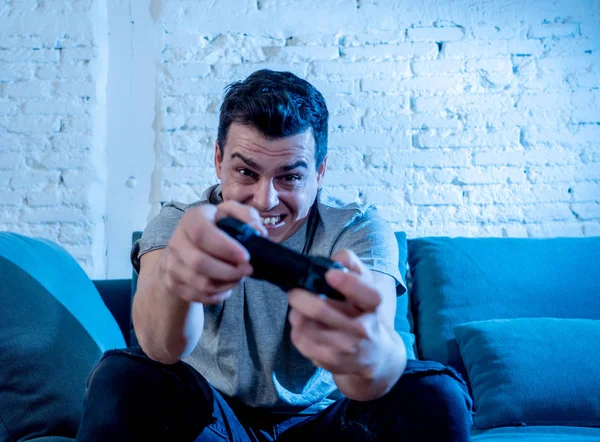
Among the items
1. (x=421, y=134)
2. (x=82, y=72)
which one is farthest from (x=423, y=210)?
(x=82, y=72)

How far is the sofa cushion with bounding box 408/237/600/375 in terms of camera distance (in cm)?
161

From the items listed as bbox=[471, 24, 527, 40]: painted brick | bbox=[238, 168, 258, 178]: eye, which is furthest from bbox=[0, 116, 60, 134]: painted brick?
bbox=[471, 24, 527, 40]: painted brick

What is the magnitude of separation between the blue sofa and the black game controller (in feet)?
2.39

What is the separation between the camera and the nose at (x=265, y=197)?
1.19 metres

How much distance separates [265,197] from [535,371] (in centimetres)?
77

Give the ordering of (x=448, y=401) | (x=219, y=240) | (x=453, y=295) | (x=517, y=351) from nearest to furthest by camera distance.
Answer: (x=219, y=240) → (x=448, y=401) → (x=517, y=351) → (x=453, y=295)

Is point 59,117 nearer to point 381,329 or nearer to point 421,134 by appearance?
point 421,134

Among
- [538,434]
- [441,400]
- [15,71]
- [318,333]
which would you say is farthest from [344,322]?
[15,71]

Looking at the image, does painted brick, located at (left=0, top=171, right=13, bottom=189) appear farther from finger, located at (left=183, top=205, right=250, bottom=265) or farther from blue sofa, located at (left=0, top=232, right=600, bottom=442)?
finger, located at (left=183, top=205, right=250, bottom=265)

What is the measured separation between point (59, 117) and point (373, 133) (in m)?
1.11

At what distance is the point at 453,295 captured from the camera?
1649 mm

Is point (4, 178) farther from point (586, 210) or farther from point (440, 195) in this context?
point (586, 210)

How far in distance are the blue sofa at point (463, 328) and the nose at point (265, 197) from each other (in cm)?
47

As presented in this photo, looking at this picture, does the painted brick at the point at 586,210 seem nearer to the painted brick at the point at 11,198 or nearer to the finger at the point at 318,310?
the finger at the point at 318,310
